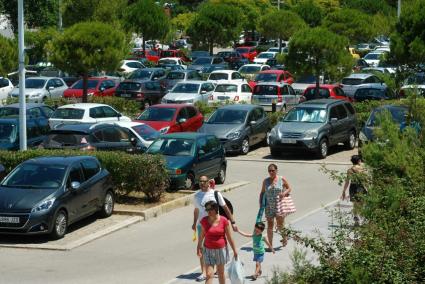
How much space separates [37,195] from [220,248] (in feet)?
17.6

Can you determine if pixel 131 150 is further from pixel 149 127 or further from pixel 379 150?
pixel 379 150

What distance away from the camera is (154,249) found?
16.8 metres

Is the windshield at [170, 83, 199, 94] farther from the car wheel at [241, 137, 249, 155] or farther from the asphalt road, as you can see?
the asphalt road

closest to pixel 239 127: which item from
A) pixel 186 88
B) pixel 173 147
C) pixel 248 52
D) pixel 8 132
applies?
pixel 173 147

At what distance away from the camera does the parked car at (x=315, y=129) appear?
2786 cm

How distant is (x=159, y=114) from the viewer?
30500 mm

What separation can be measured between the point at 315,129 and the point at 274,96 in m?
9.70

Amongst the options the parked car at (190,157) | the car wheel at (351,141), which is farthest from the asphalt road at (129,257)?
the car wheel at (351,141)

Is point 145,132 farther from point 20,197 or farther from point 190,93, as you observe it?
point 190,93

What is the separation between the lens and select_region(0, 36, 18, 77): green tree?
38.5m

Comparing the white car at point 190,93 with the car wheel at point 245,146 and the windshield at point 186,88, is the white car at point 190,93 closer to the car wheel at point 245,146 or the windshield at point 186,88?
the windshield at point 186,88

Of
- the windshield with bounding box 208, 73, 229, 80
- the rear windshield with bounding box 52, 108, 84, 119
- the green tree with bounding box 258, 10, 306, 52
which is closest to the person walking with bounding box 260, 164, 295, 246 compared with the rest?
the rear windshield with bounding box 52, 108, 84, 119

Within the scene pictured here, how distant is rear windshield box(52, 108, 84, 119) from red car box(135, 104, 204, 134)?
1.90 meters

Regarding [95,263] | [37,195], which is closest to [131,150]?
[37,195]
